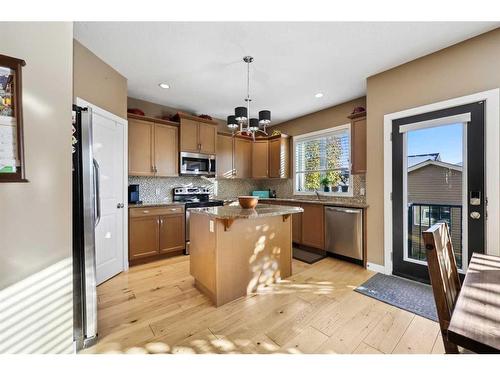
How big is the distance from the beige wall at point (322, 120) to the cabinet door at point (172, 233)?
123 inches

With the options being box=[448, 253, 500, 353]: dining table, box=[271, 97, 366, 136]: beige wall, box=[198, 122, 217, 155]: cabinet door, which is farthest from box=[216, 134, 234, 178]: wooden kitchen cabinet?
box=[448, 253, 500, 353]: dining table

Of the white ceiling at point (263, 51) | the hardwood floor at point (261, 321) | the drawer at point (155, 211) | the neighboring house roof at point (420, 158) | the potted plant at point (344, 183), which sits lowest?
the hardwood floor at point (261, 321)

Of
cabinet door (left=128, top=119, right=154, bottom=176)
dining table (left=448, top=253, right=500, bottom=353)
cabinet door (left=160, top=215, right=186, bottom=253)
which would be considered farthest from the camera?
cabinet door (left=160, top=215, right=186, bottom=253)

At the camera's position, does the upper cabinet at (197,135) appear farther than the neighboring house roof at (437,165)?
Yes

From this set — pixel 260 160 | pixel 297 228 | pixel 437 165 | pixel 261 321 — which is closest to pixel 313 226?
pixel 297 228

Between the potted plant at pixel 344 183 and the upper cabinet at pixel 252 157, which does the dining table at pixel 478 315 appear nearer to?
the potted plant at pixel 344 183

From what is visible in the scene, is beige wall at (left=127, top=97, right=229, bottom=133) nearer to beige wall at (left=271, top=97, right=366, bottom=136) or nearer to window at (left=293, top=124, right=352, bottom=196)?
beige wall at (left=271, top=97, right=366, bottom=136)

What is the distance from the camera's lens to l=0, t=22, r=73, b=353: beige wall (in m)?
1.19

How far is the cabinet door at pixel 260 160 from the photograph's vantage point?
16.9 feet

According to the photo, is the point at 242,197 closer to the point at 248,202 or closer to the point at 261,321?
the point at 248,202

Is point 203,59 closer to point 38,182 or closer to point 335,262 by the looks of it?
point 38,182

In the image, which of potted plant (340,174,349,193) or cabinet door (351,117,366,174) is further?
potted plant (340,174,349,193)

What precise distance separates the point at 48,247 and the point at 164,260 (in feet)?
7.84

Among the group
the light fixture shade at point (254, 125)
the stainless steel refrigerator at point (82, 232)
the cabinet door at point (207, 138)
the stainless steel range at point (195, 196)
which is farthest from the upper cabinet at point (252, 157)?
the stainless steel refrigerator at point (82, 232)
